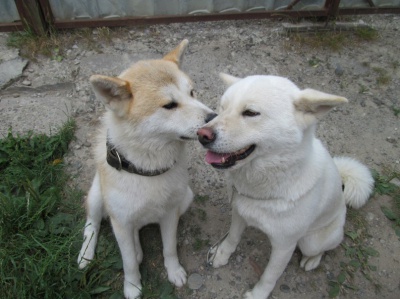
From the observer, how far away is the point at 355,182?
261cm

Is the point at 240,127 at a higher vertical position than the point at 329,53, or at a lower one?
higher

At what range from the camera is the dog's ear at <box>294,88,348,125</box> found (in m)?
1.62

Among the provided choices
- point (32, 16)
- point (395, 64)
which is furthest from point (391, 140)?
point (32, 16)

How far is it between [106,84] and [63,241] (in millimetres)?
1344

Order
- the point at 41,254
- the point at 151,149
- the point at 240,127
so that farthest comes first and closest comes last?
the point at 41,254 → the point at 151,149 → the point at 240,127

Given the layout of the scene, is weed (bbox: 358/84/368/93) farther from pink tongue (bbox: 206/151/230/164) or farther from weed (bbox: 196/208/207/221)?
pink tongue (bbox: 206/151/230/164)

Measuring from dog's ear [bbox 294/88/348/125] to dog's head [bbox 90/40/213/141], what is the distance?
51 cm

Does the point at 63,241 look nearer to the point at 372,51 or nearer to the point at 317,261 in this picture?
the point at 317,261

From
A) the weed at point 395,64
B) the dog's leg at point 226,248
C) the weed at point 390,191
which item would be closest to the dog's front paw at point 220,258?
the dog's leg at point 226,248

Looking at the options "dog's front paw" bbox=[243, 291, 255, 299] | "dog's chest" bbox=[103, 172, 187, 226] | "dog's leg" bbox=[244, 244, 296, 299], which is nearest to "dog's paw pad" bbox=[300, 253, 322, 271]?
"dog's leg" bbox=[244, 244, 296, 299]

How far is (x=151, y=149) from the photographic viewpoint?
195 cm

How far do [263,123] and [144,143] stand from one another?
2.23 ft

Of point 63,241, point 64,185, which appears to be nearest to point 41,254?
point 63,241

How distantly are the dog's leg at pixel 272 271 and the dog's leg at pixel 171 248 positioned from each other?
1.63ft
